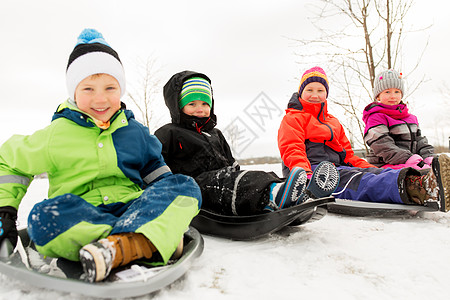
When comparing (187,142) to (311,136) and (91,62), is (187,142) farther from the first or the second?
(311,136)

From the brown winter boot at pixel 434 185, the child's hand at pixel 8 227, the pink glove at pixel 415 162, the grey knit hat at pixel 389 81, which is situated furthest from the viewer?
the grey knit hat at pixel 389 81

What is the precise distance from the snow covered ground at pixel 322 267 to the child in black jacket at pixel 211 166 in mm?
246

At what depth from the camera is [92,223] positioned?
1283mm

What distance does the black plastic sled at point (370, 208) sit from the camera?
2295mm

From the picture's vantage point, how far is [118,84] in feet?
6.07

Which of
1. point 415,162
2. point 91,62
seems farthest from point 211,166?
point 415,162

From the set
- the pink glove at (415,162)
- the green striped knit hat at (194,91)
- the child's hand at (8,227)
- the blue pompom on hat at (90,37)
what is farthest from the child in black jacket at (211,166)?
the pink glove at (415,162)

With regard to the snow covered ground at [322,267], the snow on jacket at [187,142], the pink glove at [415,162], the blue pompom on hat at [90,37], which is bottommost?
the snow covered ground at [322,267]

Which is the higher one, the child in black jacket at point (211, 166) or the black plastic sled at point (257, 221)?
the child in black jacket at point (211, 166)

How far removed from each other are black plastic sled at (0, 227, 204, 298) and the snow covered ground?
0.20 ft

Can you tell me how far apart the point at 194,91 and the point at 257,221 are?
1175 millimetres

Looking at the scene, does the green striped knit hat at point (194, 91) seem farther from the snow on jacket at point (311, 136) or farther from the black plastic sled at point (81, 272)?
the black plastic sled at point (81, 272)

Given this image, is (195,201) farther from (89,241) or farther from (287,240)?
(287,240)

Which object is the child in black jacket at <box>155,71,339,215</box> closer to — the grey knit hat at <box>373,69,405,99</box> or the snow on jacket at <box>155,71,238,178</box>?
the snow on jacket at <box>155,71,238,178</box>
